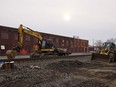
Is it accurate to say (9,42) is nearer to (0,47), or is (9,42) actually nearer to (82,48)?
(0,47)

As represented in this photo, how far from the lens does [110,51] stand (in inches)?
977

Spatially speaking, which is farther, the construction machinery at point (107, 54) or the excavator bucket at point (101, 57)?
the excavator bucket at point (101, 57)

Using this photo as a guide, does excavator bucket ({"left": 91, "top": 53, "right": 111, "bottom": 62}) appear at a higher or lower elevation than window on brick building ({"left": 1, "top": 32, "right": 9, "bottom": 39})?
lower

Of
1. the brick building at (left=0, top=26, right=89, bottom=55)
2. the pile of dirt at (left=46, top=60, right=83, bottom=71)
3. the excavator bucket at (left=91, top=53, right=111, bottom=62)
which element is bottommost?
the pile of dirt at (left=46, top=60, right=83, bottom=71)

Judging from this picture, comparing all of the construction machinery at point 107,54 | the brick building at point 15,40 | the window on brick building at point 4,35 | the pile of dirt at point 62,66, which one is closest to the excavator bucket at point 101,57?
the construction machinery at point 107,54

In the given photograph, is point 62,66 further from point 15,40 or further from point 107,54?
point 15,40

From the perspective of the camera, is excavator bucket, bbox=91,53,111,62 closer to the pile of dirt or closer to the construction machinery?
the construction machinery

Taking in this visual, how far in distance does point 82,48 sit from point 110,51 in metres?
57.5

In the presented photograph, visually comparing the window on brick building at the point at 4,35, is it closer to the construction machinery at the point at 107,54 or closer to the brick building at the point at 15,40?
the brick building at the point at 15,40

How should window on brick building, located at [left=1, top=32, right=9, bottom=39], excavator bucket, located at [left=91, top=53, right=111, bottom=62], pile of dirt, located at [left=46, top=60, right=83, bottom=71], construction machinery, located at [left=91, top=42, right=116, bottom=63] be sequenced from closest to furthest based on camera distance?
1. pile of dirt, located at [left=46, top=60, right=83, bottom=71]
2. construction machinery, located at [left=91, top=42, right=116, bottom=63]
3. excavator bucket, located at [left=91, top=53, right=111, bottom=62]
4. window on brick building, located at [left=1, top=32, right=9, bottom=39]

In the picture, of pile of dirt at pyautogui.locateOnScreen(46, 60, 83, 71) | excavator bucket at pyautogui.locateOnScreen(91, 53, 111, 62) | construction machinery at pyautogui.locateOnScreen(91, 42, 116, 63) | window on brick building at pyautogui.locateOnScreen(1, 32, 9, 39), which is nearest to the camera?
pile of dirt at pyautogui.locateOnScreen(46, 60, 83, 71)

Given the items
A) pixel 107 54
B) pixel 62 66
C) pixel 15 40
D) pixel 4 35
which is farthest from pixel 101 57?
pixel 15 40

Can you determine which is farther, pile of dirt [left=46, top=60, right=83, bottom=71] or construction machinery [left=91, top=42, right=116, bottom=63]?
construction machinery [left=91, top=42, right=116, bottom=63]

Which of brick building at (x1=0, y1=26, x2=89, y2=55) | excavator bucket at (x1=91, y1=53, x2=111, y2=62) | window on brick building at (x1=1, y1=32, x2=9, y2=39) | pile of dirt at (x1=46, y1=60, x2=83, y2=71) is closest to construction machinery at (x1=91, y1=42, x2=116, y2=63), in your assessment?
excavator bucket at (x1=91, y1=53, x2=111, y2=62)
